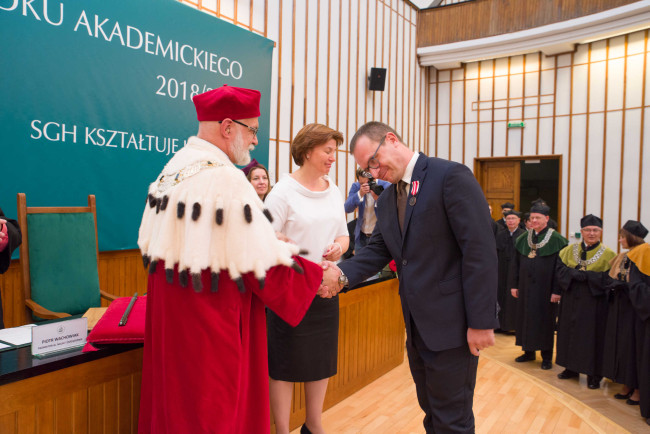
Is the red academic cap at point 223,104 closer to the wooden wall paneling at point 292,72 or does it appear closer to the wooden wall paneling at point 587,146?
the wooden wall paneling at point 292,72

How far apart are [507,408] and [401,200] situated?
2170 mm

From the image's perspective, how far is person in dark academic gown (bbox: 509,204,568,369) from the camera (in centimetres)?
445

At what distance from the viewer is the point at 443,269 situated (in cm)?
168

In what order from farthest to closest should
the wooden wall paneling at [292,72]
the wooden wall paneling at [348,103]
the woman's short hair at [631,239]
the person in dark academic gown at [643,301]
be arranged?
the wooden wall paneling at [348,103] → the wooden wall paneling at [292,72] → the woman's short hair at [631,239] → the person in dark academic gown at [643,301]

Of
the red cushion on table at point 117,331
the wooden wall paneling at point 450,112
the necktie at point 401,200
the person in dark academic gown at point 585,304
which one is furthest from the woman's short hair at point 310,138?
the wooden wall paneling at point 450,112

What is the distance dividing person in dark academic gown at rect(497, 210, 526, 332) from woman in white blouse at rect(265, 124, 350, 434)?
4.03 meters

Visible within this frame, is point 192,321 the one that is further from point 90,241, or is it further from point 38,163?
point 38,163

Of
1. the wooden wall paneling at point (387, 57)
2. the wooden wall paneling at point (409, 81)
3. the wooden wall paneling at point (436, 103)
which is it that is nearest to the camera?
the wooden wall paneling at point (387, 57)

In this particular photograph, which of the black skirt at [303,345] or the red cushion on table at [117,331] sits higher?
the red cushion on table at [117,331]

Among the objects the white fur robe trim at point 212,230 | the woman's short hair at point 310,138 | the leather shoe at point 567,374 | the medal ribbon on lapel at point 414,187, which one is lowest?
the leather shoe at point 567,374

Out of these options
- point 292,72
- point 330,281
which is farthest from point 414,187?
point 292,72

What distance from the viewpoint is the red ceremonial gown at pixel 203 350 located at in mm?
1309

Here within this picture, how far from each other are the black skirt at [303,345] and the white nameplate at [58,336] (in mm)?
797

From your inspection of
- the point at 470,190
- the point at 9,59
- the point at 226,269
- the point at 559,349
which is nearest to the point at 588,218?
the point at 559,349
